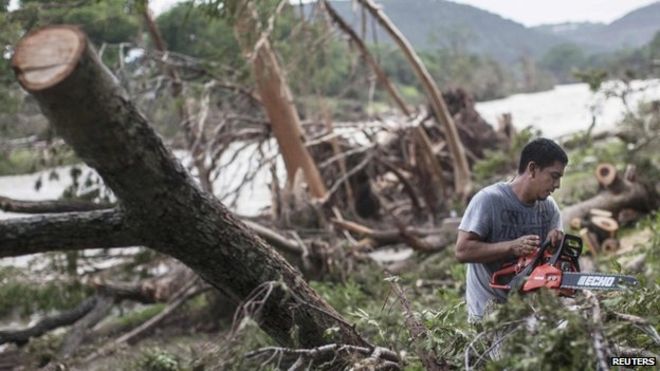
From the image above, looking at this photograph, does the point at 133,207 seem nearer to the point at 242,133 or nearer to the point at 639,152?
the point at 242,133

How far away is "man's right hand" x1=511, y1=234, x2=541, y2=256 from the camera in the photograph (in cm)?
268

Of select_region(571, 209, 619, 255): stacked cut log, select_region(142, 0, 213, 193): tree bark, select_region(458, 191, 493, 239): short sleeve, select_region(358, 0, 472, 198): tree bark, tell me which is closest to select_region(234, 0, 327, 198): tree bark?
select_region(142, 0, 213, 193): tree bark

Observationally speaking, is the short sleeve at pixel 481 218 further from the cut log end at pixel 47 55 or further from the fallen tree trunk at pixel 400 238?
the fallen tree trunk at pixel 400 238

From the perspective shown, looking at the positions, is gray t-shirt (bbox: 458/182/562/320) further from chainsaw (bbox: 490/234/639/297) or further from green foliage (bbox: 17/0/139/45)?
green foliage (bbox: 17/0/139/45)

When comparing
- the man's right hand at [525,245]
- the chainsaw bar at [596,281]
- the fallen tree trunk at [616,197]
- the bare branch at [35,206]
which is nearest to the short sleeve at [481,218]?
the man's right hand at [525,245]

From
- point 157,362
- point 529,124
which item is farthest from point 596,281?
point 529,124

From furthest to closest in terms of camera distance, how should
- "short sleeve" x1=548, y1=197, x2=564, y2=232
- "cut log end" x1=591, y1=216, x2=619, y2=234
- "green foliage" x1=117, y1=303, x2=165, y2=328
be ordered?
"cut log end" x1=591, y1=216, x2=619, y2=234
"green foliage" x1=117, y1=303, x2=165, y2=328
"short sleeve" x1=548, y1=197, x2=564, y2=232

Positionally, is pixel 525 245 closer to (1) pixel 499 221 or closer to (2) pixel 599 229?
(1) pixel 499 221

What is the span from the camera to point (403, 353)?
239 cm

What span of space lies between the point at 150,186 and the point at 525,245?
4.66 feet

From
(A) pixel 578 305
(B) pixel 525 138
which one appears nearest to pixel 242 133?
(B) pixel 525 138

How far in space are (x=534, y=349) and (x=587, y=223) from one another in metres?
6.39

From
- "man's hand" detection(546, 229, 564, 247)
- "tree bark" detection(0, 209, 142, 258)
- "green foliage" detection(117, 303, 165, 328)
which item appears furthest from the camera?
"green foliage" detection(117, 303, 165, 328)

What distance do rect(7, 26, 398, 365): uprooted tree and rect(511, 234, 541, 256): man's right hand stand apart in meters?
0.66
